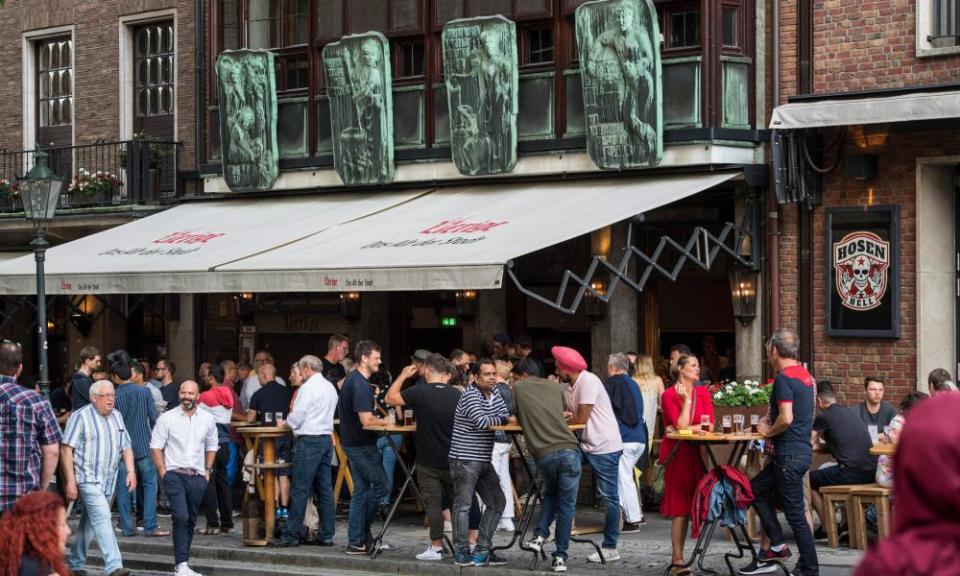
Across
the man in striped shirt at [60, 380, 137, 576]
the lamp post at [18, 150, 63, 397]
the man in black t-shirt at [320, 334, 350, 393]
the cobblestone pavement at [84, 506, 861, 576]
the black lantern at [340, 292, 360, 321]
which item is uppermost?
the lamp post at [18, 150, 63, 397]

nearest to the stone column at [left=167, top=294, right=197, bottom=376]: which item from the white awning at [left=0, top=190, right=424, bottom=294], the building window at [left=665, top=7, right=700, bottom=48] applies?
the white awning at [left=0, top=190, right=424, bottom=294]

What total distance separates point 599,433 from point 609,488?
441 millimetres

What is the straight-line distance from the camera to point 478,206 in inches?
717

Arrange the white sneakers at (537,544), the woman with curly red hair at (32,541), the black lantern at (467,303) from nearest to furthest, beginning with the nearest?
the woman with curly red hair at (32,541) < the white sneakers at (537,544) < the black lantern at (467,303)

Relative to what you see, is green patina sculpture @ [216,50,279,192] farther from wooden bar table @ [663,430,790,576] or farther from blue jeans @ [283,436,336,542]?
wooden bar table @ [663,430,790,576]

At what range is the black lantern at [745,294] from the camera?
17.4m

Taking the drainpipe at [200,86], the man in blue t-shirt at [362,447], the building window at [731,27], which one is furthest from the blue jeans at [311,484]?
the drainpipe at [200,86]

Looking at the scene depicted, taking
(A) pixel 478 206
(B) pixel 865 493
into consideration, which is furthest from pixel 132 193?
(B) pixel 865 493

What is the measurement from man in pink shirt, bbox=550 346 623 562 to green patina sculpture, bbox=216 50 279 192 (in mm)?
8873

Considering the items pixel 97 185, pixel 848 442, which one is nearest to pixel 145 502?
pixel 848 442

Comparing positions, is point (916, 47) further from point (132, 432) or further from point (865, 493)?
point (132, 432)

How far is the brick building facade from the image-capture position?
16.1 meters

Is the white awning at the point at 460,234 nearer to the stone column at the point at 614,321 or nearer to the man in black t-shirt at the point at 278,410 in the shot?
the stone column at the point at 614,321

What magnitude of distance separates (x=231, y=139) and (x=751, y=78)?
7.26 m
